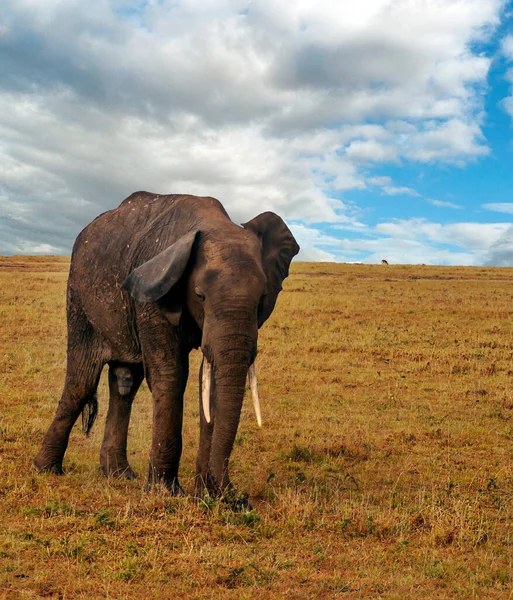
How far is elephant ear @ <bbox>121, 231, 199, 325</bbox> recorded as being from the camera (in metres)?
6.38

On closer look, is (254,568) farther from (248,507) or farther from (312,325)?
(312,325)

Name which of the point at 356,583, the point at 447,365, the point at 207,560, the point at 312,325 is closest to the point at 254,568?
the point at 207,560

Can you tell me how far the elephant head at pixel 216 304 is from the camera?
6.16 metres

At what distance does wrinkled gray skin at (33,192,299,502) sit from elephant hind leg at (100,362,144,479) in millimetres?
13

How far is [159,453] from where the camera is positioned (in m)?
6.85

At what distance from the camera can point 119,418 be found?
27.9 ft

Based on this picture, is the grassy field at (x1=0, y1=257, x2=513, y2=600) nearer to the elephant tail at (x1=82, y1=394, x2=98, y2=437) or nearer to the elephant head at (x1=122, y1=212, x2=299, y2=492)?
the elephant tail at (x1=82, y1=394, x2=98, y2=437)

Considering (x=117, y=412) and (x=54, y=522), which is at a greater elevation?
(x=117, y=412)

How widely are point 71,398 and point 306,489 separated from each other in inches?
127

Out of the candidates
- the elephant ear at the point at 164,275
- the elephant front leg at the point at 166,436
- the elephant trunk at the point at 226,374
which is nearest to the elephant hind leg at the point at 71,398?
the elephant front leg at the point at 166,436

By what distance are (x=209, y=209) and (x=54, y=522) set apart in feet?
11.6

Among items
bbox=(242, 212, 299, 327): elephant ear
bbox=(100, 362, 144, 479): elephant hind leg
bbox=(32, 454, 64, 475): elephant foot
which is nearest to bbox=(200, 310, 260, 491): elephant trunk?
bbox=(242, 212, 299, 327): elephant ear

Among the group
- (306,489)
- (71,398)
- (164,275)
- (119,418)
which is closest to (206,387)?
(164,275)

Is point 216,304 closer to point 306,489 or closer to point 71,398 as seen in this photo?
point 306,489
